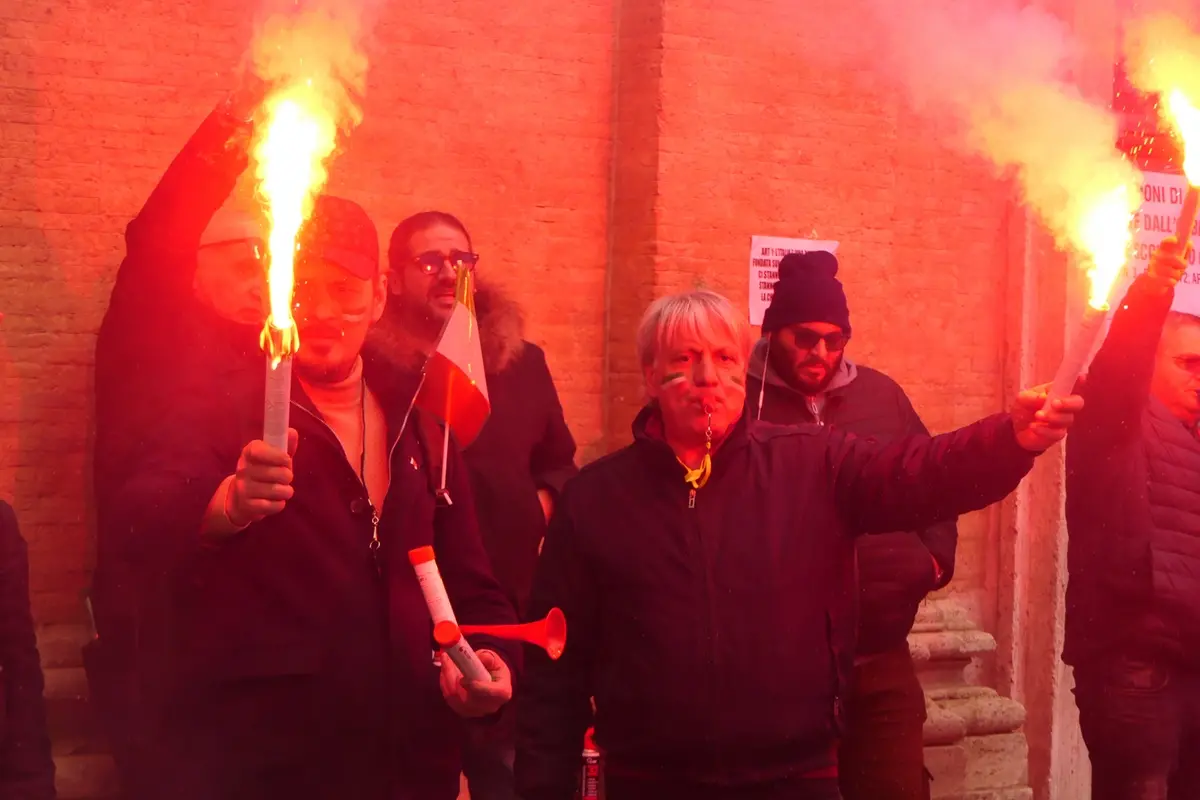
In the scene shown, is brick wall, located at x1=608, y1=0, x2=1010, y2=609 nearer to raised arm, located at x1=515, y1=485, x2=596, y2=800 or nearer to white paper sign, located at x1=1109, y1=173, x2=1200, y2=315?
white paper sign, located at x1=1109, y1=173, x2=1200, y2=315

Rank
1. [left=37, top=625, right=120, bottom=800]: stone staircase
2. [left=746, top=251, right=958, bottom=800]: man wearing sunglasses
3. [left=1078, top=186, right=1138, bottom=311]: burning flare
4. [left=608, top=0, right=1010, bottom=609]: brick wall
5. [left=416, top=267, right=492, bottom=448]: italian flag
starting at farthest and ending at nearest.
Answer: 1. [left=608, top=0, right=1010, bottom=609]: brick wall
2. [left=37, top=625, right=120, bottom=800]: stone staircase
3. [left=746, top=251, right=958, bottom=800]: man wearing sunglasses
4. [left=416, top=267, right=492, bottom=448]: italian flag
5. [left=1078, top=186, right=1138, bottom=311]: burning flare

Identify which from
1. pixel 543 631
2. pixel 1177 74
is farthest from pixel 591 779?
pixel 1177 74

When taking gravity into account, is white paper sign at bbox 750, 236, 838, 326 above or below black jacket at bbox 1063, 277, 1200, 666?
above

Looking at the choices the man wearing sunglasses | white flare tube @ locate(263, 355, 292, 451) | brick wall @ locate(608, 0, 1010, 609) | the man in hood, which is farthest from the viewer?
brick wall @ locate(608, 0, 1010, 609)

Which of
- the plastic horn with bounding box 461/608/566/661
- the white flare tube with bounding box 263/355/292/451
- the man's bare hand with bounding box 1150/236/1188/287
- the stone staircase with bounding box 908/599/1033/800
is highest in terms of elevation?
the man's bare hand with bounding box 1150/236/1188/287

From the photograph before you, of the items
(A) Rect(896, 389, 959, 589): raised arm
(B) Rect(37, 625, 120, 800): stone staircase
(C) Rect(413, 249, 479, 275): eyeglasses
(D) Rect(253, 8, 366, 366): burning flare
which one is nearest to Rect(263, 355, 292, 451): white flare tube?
(D) Rect(253, 8, 366, 366): burning flare

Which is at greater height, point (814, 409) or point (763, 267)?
point (763, 267)

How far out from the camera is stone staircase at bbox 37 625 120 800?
570 centimetres

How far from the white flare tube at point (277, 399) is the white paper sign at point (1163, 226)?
5.23 m

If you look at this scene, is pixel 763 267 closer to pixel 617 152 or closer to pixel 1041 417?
pixel 617 152

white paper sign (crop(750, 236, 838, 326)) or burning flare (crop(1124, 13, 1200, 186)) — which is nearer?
burning flare (crop(1124, 13, 1200, 186))

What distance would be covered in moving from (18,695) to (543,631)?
4.12ft

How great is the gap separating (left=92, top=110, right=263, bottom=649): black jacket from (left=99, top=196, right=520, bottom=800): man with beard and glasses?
2.55ft

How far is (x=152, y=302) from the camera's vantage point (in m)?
4.73
